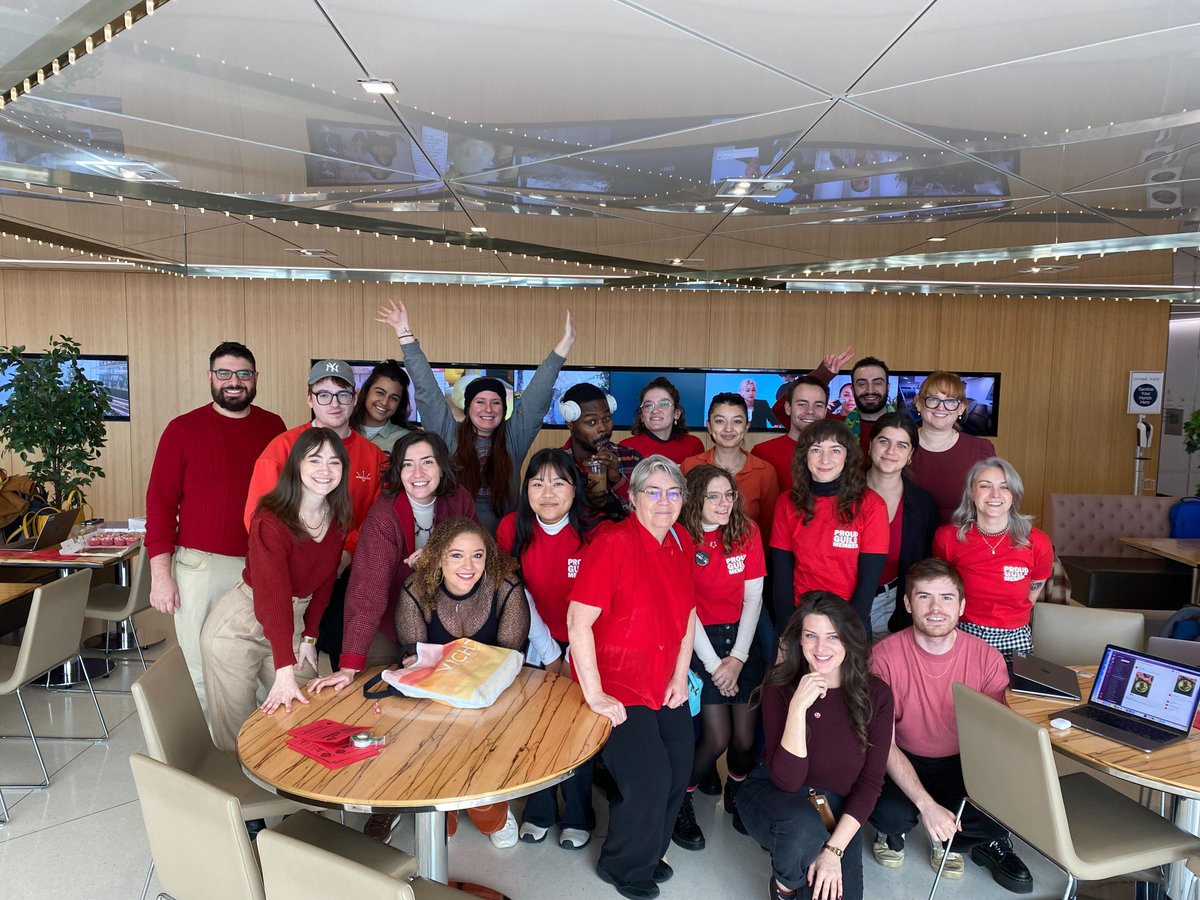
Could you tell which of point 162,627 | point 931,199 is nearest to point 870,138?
point 931,199

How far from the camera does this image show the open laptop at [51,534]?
18.3 feet

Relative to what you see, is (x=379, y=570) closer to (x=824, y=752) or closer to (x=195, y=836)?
(x=195, y=836)

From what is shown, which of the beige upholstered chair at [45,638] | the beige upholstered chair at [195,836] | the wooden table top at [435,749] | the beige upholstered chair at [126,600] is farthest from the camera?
the beige upholstered chair at [126,600]

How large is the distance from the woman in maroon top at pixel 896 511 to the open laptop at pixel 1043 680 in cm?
58

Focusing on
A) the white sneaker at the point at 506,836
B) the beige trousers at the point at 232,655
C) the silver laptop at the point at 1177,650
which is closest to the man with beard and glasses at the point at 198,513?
the beige trousers at the point at 232,655

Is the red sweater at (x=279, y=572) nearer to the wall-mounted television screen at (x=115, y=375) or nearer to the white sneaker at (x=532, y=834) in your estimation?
the white sneaker at (x=532, y=834)

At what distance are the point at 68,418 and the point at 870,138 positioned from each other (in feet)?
18.3

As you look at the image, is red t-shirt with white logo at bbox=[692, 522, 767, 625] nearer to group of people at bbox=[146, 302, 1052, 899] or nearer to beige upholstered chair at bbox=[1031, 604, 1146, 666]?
group of people at bbox=[146, 302, 1052, 899]

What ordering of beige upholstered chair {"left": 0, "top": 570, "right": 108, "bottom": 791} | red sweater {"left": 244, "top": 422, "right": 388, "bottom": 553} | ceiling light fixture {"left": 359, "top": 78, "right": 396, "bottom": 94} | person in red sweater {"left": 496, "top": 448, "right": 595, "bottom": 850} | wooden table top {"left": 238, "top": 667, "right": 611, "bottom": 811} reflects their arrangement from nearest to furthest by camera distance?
wooden table top {"left": 238, "top": 667, "right": 611, "bottom": 811} → ceiling light fixture {"left": 359, "top": 78, "right": 396, "bottom": 94} → person in red sweater {"left": 496, "top": 448, "right": 595, "bottom": 850} → red sweater {"left": 244, "top": 422, "right": 388, "bottom": 553} → beige upholstered chair {"left": 0, "top": 570, "right": 108, "bottom": 791}

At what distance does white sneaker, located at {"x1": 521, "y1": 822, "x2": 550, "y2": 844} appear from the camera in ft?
11.1

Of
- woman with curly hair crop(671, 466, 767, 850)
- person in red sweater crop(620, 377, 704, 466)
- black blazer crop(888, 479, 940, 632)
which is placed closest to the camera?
woman with curly hair crop(671, 466, 767, 850)

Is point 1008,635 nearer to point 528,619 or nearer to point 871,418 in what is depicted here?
point 871,418

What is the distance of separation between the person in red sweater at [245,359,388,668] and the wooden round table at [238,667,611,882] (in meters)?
0.60

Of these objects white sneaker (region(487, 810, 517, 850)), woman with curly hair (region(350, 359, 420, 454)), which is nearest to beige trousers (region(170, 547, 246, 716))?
woman with curly hair (region(350, 359, 420, 454))
